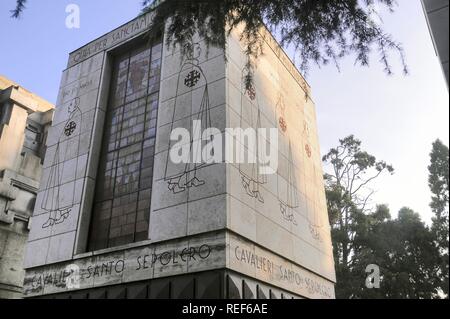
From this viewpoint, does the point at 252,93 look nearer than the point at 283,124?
Yes

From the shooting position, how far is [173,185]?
10.4 m

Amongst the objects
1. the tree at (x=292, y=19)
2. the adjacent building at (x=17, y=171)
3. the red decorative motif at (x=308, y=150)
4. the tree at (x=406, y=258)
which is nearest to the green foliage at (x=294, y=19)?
the tree at (x=292, y=19)

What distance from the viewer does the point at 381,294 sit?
74.0 feet

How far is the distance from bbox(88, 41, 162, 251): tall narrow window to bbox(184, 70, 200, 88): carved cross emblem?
137 centimetres

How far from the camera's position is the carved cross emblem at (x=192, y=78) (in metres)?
11.5

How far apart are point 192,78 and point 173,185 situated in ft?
10.6

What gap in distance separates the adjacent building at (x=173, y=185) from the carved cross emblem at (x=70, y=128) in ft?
0.14

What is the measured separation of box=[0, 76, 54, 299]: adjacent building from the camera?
1806cm

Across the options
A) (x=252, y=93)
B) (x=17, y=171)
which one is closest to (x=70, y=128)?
(x=252, y=93)

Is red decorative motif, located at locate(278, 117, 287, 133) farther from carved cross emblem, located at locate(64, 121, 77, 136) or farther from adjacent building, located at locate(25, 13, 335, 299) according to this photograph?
carved cross emblem, located at locate(64, 121, 77, 136)

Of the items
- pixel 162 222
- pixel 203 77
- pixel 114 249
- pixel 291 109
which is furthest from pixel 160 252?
pixel 291 109

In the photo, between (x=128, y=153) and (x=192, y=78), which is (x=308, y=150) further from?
(x=128, y=153)

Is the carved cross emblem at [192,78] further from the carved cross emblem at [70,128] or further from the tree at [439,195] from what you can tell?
the tree at [439,195]
